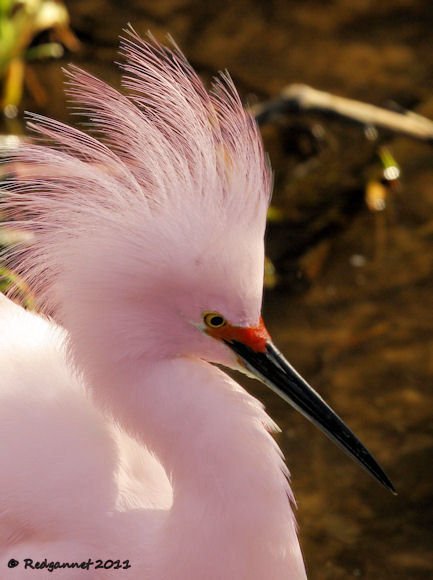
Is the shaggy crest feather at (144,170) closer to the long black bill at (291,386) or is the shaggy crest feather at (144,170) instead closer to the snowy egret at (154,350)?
the snowy egret at (154,350)

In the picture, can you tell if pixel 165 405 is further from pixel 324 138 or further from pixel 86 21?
pixel 86 21

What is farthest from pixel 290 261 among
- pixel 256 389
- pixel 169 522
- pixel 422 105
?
pixel 169 522

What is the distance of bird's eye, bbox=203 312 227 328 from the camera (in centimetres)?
263

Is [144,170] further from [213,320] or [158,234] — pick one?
[213,320]

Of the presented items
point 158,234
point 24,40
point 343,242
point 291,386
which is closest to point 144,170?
point 158,234

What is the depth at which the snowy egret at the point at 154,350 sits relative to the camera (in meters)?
2.59

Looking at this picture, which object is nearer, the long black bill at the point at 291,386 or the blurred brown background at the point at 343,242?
the long black bill at the point at 291,386

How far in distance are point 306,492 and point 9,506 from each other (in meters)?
1.35

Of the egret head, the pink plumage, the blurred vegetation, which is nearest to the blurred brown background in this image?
the blurred vegetation

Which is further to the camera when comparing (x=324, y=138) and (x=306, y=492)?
(x=324, y=138)

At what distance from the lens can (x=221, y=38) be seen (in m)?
6.29

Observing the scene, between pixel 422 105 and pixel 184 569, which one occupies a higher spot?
pixel 422 105

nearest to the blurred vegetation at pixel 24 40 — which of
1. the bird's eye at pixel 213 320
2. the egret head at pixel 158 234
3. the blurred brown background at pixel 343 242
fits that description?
the blurred brown background at pixel 343 242

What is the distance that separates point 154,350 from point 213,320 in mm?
160
